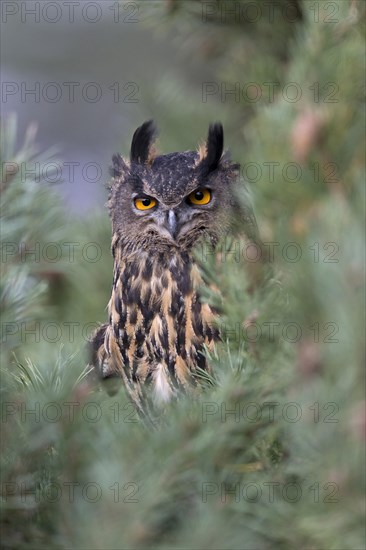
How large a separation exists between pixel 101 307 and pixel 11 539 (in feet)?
5.74

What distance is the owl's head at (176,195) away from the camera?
2.27m

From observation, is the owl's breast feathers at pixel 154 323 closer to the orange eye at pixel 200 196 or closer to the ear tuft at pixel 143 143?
the orange eye at pixel 200 196

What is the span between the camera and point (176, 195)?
7.48 feet

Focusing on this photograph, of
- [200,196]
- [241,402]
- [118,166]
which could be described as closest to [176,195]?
[200,196]

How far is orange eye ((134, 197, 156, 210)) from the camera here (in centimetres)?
237

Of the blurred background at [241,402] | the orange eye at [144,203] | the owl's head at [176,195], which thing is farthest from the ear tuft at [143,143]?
the blurred background at [241,402]

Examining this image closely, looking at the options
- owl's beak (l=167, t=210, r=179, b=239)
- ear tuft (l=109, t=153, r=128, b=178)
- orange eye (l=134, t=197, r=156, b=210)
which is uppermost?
ear tuft (l=109, t=153, r=128, b=178)

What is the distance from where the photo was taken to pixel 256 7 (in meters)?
2.03

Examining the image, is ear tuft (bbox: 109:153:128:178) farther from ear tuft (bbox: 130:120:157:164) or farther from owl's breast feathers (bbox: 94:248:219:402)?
owl's breast feathers (bbox: 94:248:219:402)

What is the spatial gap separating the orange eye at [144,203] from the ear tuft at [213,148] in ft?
0.60

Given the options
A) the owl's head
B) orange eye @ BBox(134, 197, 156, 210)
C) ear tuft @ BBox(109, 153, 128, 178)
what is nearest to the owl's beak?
the owl's head

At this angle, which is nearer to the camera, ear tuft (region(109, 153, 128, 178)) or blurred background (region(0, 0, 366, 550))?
blurred background (region(0, 0, 366, 550))

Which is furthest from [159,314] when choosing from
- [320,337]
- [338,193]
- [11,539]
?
[320,337]

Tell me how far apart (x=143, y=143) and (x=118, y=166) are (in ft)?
0.64
